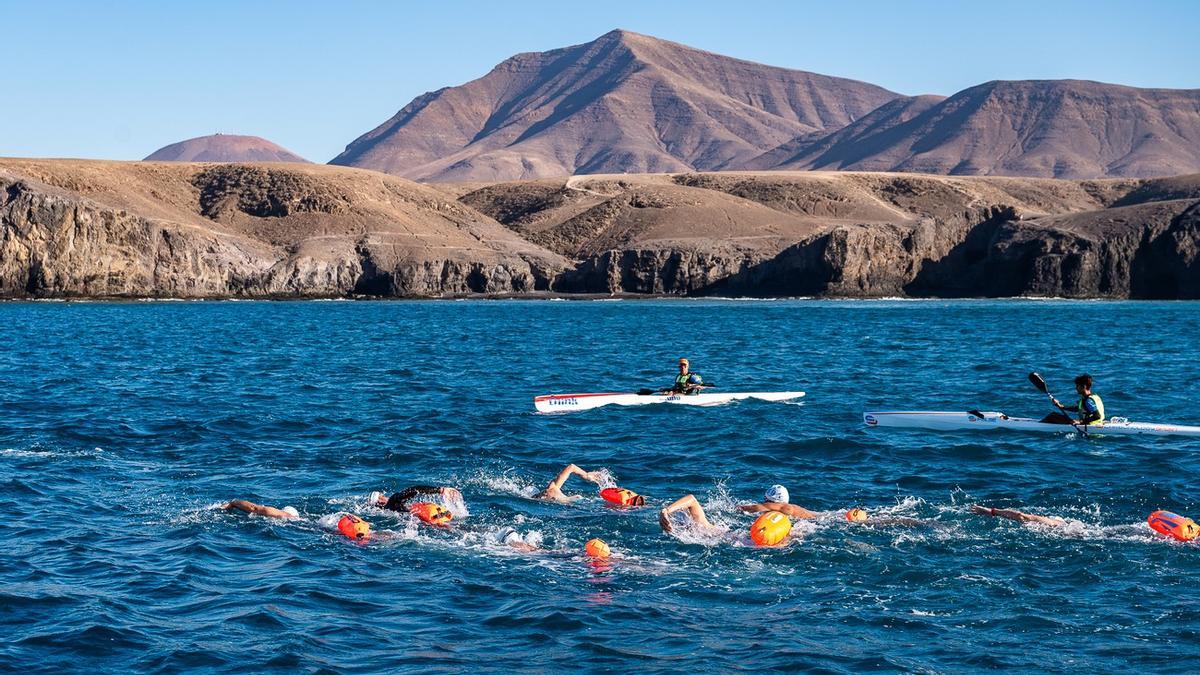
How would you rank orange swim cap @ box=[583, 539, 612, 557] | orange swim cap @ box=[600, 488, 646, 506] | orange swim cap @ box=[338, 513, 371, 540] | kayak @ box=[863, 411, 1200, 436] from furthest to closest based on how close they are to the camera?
kayak @ box=[863, 411, 1200, 436] < orange swim cap @ box=[600, 488, 646, 506] < orange swim cap @ box=[338, 513, 371, 540] < orange swim cap @ box=[583, 539, 612, 557]

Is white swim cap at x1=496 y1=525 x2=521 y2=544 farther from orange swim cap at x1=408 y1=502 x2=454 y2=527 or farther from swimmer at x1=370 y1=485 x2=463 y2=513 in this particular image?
swimmer at x1=370 y1=485 x2=463 y2=513

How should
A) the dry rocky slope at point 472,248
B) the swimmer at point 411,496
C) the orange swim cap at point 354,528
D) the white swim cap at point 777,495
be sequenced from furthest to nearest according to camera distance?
the dry rocky slope at point 472,248
the white swim cap at point 777,495
the swimmer at point 411,496
the orange swim cap at point 354,528

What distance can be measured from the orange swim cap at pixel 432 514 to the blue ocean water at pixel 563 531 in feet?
0.89

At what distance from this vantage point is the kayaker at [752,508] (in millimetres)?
18906

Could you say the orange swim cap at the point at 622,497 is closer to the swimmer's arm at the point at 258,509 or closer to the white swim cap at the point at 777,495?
the white swim cap at the point at 777,495

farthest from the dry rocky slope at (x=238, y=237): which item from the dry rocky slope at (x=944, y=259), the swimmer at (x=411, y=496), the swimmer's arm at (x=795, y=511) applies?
the swimmer's arm at (x=795, y=511)

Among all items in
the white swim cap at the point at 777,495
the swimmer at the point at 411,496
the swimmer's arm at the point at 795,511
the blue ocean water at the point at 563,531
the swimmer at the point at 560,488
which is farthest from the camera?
the swimmer at the point at 560,488

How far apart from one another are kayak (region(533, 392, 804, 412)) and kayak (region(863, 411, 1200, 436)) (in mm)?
5210

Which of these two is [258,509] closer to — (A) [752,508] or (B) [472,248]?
(A) [752,508]

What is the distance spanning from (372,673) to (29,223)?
12567 cm

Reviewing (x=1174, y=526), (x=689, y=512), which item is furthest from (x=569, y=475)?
(x=1174, y=526)

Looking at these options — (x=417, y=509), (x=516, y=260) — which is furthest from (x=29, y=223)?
(x=417, y=509)

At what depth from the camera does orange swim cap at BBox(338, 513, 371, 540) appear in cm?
1852

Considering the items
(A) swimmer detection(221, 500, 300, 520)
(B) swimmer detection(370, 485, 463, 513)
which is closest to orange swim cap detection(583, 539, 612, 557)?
(B) swimmer detection(370, 485, 463, 513)
